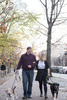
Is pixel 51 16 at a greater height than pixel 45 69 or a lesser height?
greater

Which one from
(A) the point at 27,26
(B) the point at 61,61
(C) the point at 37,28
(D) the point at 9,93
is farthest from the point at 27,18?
(B) the point at 61,61

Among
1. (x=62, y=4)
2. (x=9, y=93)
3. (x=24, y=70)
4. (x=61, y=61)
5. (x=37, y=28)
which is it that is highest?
(x=62, y=4)

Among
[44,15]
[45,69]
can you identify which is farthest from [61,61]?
[45,69]

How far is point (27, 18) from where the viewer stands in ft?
53.7

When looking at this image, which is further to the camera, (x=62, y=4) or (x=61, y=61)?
(x=61, y=61)

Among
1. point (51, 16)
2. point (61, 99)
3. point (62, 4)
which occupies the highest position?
point (62, 4)

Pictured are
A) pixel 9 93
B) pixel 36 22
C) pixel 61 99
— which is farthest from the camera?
pixel 36 22

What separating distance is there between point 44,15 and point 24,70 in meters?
13.1

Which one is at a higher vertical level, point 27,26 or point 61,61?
point 27,26

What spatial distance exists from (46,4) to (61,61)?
69.3 metres

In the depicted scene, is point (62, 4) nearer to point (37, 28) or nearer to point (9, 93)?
point (37, 28)

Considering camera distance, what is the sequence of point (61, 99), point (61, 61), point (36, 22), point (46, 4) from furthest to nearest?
point (61, 61), point (46, 4), point (36, 22), point (61, 99)

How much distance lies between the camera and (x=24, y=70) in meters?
6.34

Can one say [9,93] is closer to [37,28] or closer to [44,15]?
[37,28]
